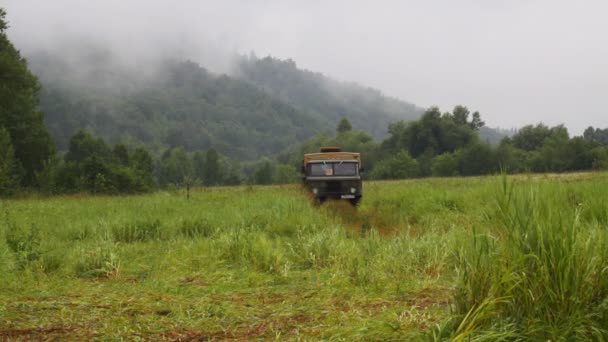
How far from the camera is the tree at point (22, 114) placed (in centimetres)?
2670

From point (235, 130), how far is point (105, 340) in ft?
641

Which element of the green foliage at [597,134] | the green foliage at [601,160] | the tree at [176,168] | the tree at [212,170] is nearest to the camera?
the green foliage at [601,160]

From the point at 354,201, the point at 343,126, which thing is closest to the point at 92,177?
the point at 354,201

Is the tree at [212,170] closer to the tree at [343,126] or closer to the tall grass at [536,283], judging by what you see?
the tree at [343,126]

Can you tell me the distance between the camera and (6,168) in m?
22.4

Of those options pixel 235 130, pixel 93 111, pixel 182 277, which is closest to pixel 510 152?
pixel 182 277

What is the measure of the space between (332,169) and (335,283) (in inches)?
463

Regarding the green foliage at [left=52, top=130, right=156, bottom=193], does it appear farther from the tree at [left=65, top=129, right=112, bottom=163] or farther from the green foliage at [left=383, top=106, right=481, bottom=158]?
the green foliage at [left=383, top=106, right=481, bottom=158]

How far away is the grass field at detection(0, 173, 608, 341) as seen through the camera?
9.41 feet

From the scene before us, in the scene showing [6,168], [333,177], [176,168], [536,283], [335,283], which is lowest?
[335,283]

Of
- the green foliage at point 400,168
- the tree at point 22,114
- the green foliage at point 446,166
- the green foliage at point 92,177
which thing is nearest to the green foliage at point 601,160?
the green foliage at point 446,166

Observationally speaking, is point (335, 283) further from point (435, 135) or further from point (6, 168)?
point (435, 135)

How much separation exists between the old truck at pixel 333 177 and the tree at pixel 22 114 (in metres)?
18.8

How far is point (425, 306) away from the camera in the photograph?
3955 millimetres
